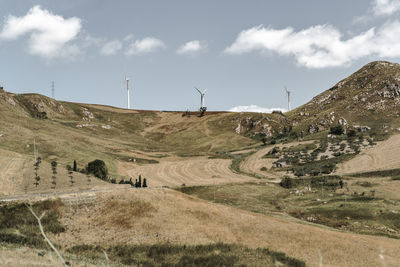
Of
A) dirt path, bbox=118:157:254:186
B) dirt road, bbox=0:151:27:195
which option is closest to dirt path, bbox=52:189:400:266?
dirt road, bbox=0:151:27:195

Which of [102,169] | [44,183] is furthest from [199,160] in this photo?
[44,183]

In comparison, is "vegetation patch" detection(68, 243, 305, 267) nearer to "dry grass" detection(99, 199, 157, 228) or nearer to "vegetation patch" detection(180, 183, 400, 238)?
"dry grass" detection(99, 199, 157, 228)

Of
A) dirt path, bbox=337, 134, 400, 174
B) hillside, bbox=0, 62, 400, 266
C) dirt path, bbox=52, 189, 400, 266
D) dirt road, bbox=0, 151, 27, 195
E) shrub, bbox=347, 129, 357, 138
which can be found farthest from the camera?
shrub, bbox=347, 129, 357, 138

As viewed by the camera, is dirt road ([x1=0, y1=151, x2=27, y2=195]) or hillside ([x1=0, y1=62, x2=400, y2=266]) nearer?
hillside ([x1=0, y1=62, x2=400, y2=266])

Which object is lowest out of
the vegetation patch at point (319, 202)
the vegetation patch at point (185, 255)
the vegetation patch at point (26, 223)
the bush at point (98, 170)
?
the vegetation patch at point (319, 202)

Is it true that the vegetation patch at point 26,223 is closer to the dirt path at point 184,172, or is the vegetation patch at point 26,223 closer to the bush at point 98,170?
the bush at point 98,170

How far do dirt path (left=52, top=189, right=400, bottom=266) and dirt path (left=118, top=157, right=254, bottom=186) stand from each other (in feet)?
213

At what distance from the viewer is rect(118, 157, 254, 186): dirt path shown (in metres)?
121

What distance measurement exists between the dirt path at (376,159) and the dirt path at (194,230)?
8958 centimetres

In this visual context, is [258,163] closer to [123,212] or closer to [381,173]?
[381,173]

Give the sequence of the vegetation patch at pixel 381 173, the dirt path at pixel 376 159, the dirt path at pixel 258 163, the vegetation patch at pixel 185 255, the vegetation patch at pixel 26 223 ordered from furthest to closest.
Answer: the dirt path at pixel 258 163 < the dirt path at pixel 376 159 < the vegetation patch at pixel 381 173 < the vegetation patch at pixel 26 223 < the vegetation patch at pixel 185 255

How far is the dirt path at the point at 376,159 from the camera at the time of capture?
5004 inches

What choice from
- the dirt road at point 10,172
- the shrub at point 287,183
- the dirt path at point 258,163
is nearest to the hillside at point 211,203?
the dirt road at point 10,172

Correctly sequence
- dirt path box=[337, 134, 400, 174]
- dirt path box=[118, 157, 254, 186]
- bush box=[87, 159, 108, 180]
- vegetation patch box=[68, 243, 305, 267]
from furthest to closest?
dirt path box=[337, 134, 400, 174] → dirt path box=[118, 157, 254, 186] → bush box=[87, 159, 108, 180] → vegetation patch box=[68, 243, 305, 267]
